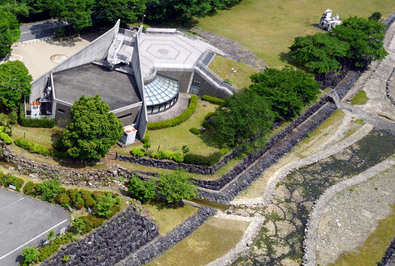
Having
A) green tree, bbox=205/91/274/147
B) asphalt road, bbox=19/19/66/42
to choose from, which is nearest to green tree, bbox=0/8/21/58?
asphalt road, bbox=19/19/66/42

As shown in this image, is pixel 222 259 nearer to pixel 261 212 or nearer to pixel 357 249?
pixel 261 212

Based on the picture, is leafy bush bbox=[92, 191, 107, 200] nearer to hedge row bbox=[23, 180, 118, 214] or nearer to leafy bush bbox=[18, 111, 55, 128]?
hedge row bbox=[23, 180, 118, 214]

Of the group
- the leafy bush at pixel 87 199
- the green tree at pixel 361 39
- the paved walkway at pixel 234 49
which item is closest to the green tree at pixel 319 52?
the green tree at pixel 361 39

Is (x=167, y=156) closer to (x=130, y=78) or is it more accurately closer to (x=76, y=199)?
(x=76, y=199)

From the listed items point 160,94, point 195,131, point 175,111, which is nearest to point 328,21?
point 175,111

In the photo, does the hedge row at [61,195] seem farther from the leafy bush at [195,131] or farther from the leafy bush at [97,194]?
the leafy bush at [195,131]

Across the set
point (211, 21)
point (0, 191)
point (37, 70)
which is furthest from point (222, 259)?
point (211, 21)
